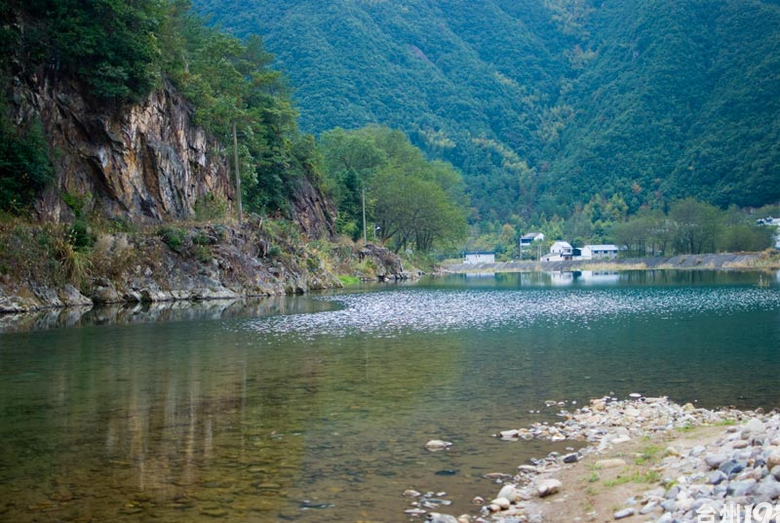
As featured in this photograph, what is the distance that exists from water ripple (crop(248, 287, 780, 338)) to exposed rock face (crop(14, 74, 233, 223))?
43.5 ft

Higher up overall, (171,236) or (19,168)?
(19,168)

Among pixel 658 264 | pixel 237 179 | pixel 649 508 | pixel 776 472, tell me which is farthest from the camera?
pixel 658 264

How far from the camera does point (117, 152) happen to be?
43688 mm

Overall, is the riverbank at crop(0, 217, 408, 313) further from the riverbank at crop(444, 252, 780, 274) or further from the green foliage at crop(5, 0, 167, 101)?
the riverbank at crop(444, 252, 780, 274)

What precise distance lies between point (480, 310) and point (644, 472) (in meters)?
27.5

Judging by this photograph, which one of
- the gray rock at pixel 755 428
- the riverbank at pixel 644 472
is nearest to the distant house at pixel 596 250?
the riverbank at pixel 644 472

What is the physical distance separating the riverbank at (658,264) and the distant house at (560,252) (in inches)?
497

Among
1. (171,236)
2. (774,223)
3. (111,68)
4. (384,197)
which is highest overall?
(111,68)

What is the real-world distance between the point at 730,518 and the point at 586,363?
41.8 ft

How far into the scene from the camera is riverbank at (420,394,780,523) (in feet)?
22.4

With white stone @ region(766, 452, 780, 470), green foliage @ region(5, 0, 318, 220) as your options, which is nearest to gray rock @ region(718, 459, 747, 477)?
white stone @ region(766, 452, 780, 470)

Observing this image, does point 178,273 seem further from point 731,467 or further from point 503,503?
point 731,467

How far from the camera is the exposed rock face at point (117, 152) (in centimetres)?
4009

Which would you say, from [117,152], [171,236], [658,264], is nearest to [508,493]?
[171,236]
